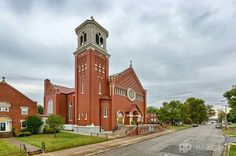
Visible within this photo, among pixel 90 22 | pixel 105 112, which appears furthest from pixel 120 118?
pixel 90 22

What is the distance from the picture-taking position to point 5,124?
1294 inches

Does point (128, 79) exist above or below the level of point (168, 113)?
above

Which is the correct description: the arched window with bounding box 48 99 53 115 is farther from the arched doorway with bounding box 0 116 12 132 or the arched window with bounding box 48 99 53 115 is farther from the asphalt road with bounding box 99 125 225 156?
the asphalt road with bounding box 99 125 225 156

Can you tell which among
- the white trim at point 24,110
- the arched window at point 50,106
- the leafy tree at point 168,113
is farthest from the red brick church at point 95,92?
the leafy tree at point 168,113

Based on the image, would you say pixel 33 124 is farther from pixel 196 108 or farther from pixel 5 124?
pixel 196 108

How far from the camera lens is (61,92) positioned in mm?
47500

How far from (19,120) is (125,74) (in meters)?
21.0

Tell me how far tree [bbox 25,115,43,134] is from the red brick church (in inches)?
285

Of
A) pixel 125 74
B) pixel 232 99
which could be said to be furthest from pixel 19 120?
pixel 232 99

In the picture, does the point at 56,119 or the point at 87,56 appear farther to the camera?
the point at 87,56

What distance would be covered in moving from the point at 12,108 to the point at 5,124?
2.52m

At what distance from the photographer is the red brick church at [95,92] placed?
1547 inches

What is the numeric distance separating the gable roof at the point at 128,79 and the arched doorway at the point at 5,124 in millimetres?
17732

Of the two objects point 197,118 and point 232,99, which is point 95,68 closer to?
point 232,99
